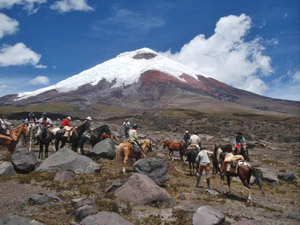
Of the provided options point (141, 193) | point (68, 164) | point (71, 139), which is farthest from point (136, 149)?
point (71, 139)

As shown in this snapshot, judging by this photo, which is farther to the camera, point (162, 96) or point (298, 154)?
point (162, 96)

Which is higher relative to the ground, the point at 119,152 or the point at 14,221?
the point at 119,152

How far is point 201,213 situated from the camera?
9.83m

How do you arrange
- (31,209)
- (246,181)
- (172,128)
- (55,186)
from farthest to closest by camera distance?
(172,128), (246,181), (55,186), (31,209)

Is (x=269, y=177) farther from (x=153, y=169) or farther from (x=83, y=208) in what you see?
(x=83, y=208)

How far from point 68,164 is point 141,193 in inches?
260

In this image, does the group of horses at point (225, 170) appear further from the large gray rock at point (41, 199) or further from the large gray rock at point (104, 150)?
the large gray rock at point (41, 199)

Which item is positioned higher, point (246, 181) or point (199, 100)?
point (199, 100)

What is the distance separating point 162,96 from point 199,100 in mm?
30855

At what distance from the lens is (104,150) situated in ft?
70.6

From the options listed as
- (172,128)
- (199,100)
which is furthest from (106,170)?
(199,100)

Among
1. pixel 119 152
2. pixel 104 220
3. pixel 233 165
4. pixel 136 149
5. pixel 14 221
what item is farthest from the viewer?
pixel 136 149

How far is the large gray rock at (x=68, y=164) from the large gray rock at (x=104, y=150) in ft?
13.5

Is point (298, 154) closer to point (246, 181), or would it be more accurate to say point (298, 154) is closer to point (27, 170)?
point (246, 181)
